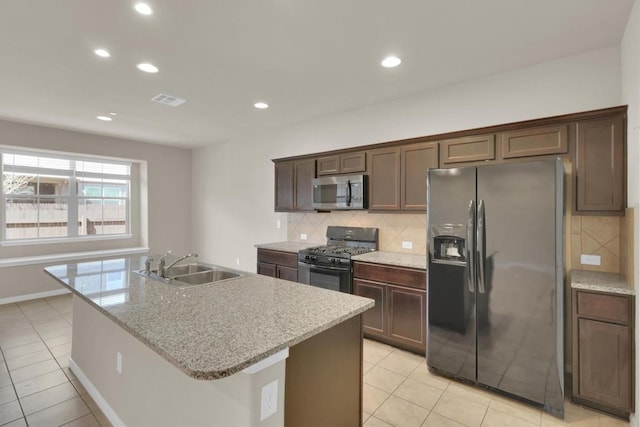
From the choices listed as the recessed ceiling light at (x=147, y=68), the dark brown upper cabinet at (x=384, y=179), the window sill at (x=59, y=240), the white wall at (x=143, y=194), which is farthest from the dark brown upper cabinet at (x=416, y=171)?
the window sill at (x=59, y=240)

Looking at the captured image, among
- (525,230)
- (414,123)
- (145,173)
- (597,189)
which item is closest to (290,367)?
(525,230)

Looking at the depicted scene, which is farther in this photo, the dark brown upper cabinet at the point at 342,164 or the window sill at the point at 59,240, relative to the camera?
the window sill at the point at 59,240

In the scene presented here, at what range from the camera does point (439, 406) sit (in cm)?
235

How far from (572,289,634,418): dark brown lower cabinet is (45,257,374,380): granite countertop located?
5.36 ft

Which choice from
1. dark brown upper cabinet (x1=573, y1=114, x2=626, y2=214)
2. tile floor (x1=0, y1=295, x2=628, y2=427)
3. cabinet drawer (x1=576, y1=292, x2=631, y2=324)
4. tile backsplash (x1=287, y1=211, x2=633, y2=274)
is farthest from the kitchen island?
dark brown upper cabinet (x1=573, y1=114, x2=626, y2=214)

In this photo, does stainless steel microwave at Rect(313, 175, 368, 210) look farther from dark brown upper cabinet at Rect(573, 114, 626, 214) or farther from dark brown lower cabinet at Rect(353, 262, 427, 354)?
dark brown upper cabinet at Rect(573, 114, 626, 214)

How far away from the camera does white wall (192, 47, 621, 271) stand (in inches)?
107

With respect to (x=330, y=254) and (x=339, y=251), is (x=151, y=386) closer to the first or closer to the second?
(x=330, y=254)

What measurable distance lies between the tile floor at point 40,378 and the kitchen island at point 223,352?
0.55 feet

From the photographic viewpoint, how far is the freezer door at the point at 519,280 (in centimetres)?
222

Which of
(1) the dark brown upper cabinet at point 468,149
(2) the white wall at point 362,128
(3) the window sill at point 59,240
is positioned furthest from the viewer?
(3) the window sill at point 59,240

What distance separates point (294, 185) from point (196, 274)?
2165 millimetres

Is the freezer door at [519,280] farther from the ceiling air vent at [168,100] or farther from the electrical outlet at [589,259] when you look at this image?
the ceiling air vent at [168,100]

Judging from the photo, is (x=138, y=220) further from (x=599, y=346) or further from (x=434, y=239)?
(x=599, y=346)
